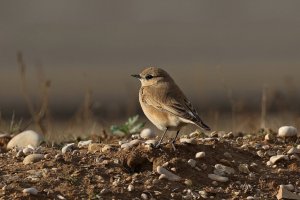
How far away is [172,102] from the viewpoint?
935 cm

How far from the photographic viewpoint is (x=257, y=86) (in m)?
36.5

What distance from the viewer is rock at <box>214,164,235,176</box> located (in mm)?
8602

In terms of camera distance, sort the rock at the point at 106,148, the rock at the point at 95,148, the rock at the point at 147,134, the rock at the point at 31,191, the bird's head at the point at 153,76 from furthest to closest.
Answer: the rock at the point at 147,134 → the bird's head at the point at 153,76 → the rock at the point at 95,148 → the rock at the point at 106,148 → the rock at the point at 31,191

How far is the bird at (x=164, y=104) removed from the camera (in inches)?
356

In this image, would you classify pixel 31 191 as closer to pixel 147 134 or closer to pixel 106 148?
pixel 106 148

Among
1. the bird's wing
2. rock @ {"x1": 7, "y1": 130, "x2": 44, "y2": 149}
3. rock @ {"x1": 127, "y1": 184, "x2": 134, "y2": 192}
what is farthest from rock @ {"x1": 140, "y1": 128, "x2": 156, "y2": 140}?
rock @ {"x1": 127, "y1": 184, "x2": 134, "y2": 192}

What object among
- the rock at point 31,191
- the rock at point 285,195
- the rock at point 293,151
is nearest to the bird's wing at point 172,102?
the rock at point 293,151

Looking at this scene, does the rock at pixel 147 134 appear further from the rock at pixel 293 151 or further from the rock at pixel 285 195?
the rock at pixel 285 195

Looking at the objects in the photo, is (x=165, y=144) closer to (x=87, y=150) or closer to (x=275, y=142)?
(x=87, y=150)

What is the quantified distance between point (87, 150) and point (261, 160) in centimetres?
171

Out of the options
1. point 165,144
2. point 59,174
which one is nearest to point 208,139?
point 165,144

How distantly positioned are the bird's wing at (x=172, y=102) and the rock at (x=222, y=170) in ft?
1.39

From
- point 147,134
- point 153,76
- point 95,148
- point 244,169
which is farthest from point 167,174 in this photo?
point 147,134

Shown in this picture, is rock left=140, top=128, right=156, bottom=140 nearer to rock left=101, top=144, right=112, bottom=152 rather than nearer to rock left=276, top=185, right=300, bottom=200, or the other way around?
rock left=101, top=144, right=112, bottom=152
